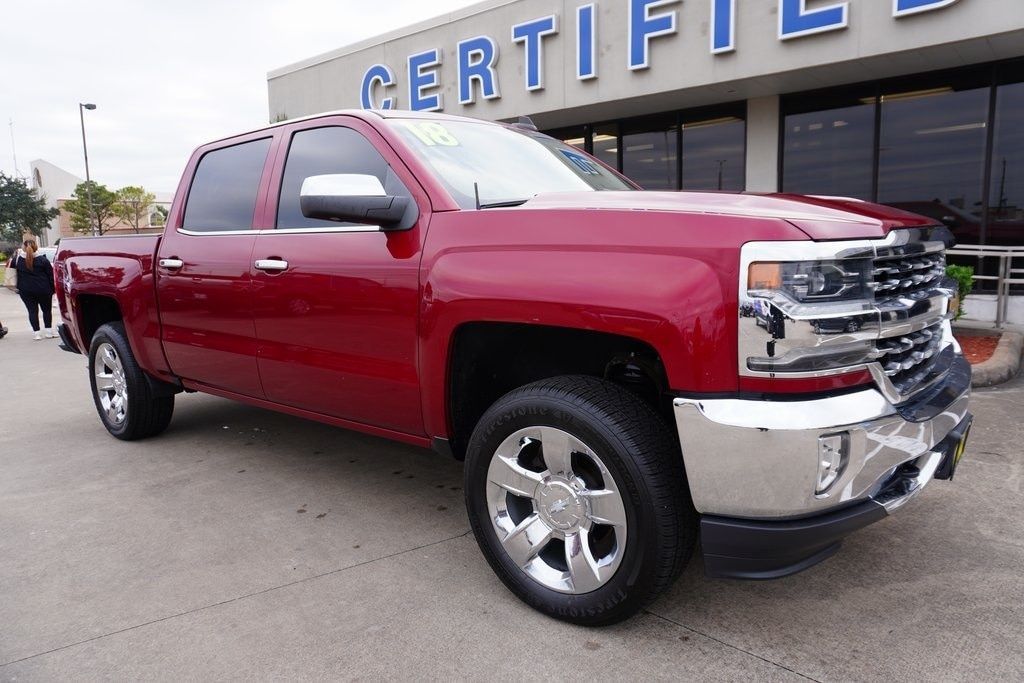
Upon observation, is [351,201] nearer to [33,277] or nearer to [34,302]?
[33,277]

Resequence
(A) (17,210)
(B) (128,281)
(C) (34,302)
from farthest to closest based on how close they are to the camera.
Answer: (A) (17,210) < (C) (34,302) < (B) (128,281)

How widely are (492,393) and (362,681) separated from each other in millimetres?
1241

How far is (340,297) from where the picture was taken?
316 centimetres

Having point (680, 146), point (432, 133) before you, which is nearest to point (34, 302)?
point (680, 146)

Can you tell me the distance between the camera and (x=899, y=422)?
2.16m

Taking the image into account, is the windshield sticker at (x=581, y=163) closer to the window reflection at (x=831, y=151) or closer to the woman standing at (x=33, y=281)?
the window reflection at (x=831, y=151)

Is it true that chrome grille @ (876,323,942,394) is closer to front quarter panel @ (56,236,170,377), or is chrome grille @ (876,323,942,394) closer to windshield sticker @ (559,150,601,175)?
windshield sticker @ (559,150,601,175)

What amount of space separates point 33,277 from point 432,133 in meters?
10.8

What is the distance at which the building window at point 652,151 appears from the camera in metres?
12.7

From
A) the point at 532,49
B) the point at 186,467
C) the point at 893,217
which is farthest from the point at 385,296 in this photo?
the point at 532,49

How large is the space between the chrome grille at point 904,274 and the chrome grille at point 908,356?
15 centimetres

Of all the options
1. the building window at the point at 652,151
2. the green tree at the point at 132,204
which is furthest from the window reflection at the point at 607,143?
the green tree at the point at 132,204

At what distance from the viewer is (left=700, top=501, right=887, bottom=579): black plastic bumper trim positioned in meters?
2.08

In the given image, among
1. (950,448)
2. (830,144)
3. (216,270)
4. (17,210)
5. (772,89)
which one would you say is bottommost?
(950,448)
